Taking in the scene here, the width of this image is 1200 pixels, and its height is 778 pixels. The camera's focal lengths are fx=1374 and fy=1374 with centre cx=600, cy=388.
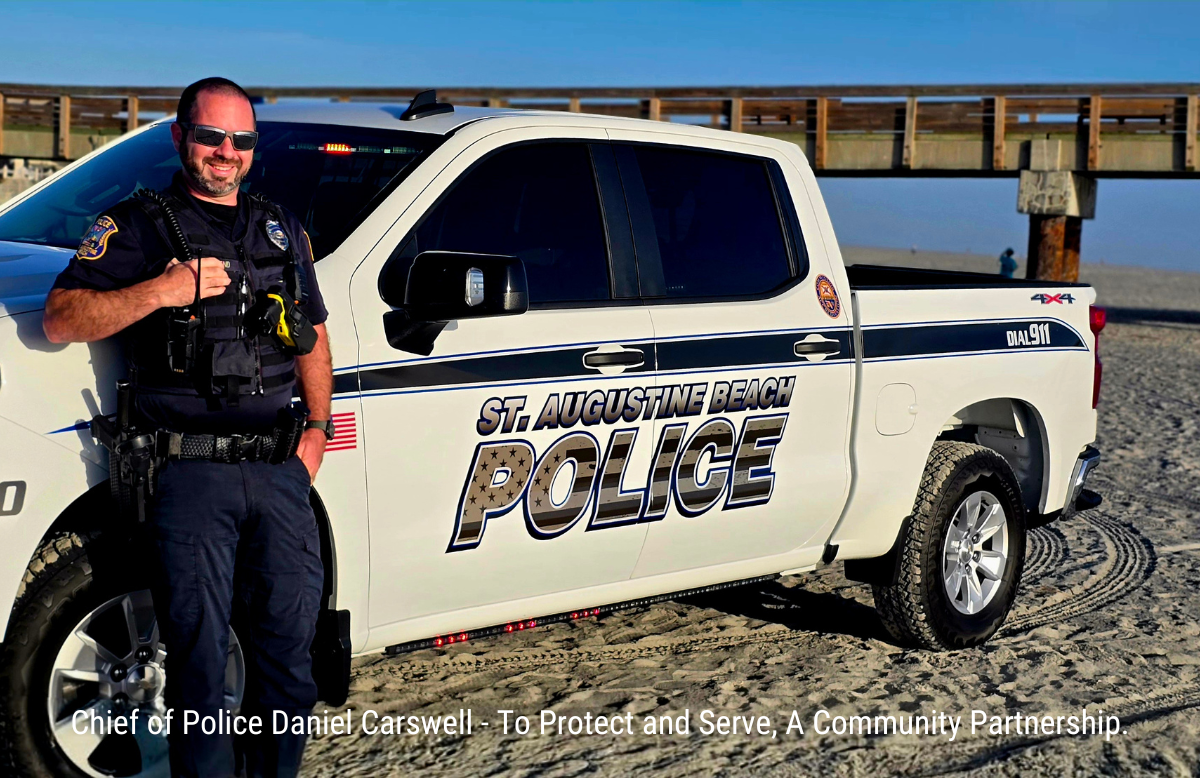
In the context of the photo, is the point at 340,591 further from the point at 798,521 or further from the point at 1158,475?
the point at 1158,475

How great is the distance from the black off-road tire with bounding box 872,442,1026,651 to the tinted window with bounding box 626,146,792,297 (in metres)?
1.10

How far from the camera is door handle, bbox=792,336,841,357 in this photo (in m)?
4.75

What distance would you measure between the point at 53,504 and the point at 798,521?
260 cm

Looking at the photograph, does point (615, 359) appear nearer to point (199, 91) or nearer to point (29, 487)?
point (199, 91)

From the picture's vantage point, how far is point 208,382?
9.96 feet

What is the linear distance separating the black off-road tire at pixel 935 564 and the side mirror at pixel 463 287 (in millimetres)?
2294

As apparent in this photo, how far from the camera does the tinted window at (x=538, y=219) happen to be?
4066mm

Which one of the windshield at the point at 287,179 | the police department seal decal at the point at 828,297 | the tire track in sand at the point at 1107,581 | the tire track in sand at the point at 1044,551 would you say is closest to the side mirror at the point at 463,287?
the windshield at the point at 287,179

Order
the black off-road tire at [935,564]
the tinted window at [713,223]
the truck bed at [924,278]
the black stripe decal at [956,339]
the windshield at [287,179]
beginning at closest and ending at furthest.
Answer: the windshield at [287,179] → the tinted window at [713,223] → the black stripe decal at [956,339] → the black off-road tire at [935,564] → the truck bed at [924,278]

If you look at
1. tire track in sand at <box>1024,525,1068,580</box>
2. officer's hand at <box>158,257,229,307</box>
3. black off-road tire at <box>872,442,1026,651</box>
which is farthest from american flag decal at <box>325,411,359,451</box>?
tire track in sand at <box>1024,525,1068,580</box>

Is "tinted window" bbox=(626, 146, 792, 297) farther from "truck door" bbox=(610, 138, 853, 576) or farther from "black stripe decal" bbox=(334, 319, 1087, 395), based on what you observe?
"black stripe decal" bbox=(334, 319, 1087, 395)

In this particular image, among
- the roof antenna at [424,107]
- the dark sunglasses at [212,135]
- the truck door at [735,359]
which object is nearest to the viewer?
the dark sunglasses at [212,135]

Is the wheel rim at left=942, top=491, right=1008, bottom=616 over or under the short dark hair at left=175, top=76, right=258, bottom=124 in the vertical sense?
under

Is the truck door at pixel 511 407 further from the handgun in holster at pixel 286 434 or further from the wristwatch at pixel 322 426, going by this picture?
the handgun in holster at pixel 286 434
